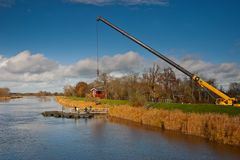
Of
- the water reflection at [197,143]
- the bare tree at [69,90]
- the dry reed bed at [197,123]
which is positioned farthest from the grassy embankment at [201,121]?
the bare tree at [69,90]

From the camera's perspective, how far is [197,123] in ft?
108

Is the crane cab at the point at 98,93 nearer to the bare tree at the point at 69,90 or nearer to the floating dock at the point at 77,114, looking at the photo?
the floating dock at the point at 77,114

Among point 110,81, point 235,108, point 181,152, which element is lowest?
point 181,152

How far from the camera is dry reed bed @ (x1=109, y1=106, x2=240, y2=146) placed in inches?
1083

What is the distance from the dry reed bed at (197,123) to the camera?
27.5 meters

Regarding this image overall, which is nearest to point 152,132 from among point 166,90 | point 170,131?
point 170,131

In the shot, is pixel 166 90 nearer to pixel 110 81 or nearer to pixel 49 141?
pixel 110 81

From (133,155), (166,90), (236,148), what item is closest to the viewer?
(133,155)

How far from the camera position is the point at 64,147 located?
2741 cm

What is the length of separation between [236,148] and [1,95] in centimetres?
18731

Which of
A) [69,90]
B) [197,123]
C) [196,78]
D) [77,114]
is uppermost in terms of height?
[69,90]

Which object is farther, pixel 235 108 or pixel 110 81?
pixel 110 81

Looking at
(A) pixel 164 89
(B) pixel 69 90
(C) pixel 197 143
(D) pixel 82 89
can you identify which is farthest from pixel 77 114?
(B) pixel 69 90

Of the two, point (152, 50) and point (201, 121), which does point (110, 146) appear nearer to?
point (201, 121)
